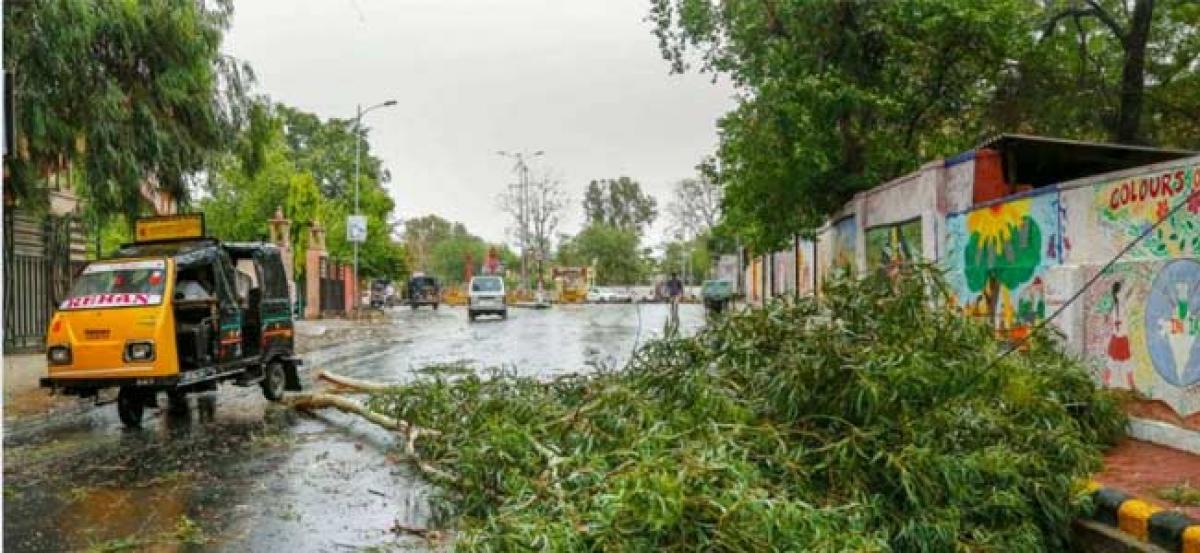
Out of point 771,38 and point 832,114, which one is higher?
point 771,38

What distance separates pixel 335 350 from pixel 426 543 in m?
18.2

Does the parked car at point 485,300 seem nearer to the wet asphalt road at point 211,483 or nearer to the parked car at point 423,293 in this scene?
Answer: the parked car at point 423,293

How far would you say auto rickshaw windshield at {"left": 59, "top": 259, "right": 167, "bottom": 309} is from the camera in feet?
35.3

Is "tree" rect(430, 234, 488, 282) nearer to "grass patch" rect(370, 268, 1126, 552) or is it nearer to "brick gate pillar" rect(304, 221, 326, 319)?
"brick gate pillar" rect(304, 221, 326, 319)

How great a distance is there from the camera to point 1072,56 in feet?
67.9

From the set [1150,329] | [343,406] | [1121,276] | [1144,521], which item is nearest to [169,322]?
[343,406]

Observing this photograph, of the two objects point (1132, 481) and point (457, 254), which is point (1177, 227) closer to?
point (1132, 481)

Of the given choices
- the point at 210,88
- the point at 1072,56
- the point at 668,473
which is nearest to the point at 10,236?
the point at 210,88

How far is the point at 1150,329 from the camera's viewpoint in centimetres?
804

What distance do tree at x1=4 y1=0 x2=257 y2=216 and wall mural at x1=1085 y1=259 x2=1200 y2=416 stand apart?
1235 cm

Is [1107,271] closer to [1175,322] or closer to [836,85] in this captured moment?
[1175,322]

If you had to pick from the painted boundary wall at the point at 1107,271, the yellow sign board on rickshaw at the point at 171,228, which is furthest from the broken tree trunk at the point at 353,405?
the painted boundary wall at the point at 1107,271

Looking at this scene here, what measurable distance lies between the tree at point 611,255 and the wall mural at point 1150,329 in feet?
294

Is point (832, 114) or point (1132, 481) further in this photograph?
point (832, 114)
